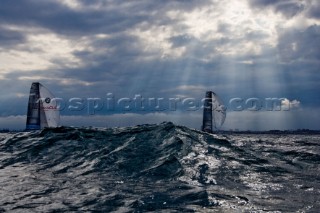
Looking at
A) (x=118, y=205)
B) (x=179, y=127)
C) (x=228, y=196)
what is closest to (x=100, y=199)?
(x=118, y=205)

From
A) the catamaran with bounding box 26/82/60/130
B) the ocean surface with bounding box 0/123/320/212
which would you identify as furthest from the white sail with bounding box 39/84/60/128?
the ocean surface with bounding box 0/123/320/212

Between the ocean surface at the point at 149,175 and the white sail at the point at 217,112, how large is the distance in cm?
4425

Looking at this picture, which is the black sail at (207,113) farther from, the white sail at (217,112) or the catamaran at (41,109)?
the catamaran at (41,109)

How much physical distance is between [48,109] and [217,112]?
1327 inches

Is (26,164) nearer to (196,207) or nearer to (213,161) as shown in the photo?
(213,161)

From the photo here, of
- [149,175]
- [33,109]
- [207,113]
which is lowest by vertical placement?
[149,175]

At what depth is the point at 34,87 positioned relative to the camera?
50.2m

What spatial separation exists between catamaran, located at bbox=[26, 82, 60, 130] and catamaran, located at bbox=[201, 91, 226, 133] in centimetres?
2871

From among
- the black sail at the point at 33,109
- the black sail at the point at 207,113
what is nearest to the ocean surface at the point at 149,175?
the black sail at the point at 33,109

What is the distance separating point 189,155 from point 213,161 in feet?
4.41

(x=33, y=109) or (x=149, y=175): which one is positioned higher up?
(x=33, y=109)

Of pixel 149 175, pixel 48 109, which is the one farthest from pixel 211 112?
pixel 149 175

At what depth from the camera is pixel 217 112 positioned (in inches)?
2625

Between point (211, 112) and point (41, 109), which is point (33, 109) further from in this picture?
point (211, 112)
